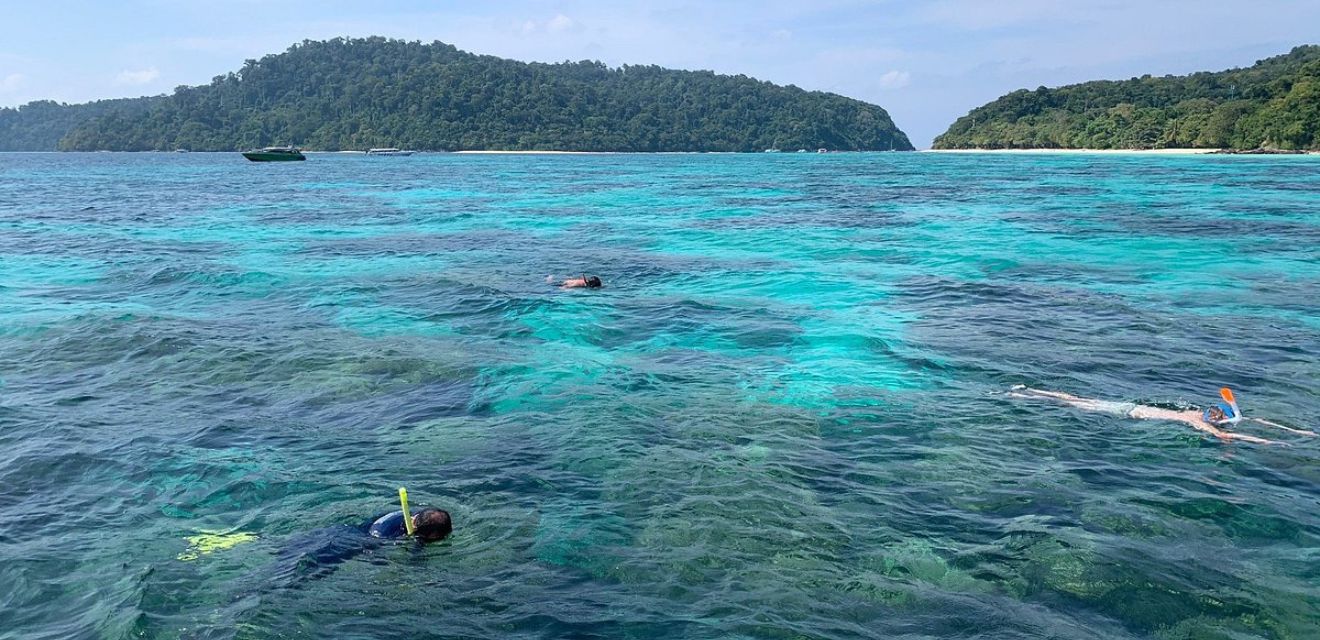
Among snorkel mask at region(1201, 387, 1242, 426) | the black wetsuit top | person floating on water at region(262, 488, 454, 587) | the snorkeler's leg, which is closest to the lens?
the black wetsuit top

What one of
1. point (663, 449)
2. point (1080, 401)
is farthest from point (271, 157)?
point (1080, 401)

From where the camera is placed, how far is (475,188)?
8169 cm

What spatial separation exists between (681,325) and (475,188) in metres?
63.8

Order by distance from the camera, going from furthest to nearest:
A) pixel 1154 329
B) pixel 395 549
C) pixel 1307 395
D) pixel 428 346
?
1. pixel 1154 329
2. pixel 428 346
3. pixel 1307 395
4. pixel 395 549

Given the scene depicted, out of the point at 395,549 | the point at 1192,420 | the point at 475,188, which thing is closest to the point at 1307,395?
the point at 1192,420

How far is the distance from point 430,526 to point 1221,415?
12.9 m

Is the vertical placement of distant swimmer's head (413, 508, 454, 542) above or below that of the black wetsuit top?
above

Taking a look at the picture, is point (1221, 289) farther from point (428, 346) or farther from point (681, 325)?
point (428, 346)

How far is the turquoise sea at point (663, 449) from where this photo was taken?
9.00 metres

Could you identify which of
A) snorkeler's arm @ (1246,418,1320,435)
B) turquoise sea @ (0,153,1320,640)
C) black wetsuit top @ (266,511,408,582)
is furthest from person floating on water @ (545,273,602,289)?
snorkeler's arm @ (1246,418,1320,435)

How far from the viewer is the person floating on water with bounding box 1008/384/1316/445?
536 inches

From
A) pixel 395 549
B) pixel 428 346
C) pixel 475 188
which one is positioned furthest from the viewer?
pixel 475 188

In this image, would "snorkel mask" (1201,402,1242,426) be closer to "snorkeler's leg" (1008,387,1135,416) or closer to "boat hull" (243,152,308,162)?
"snorkeler's leg" (1008,387,1135,416)

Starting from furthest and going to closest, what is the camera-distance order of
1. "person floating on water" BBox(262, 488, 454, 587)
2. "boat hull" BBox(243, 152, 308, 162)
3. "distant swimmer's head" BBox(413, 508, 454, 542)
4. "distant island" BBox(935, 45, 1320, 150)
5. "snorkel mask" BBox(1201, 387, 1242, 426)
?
"boat hull" BBox(243, 152, 308, 162), "distant island" BBox(935, 45, 1320, 150), "snorkel mask" BBox(1201, 387, 1242, 426), "distant swimmer's head" BBox(413, 508, 454, 542), "person floating on water" BBox(262, 488, 454, 587)
